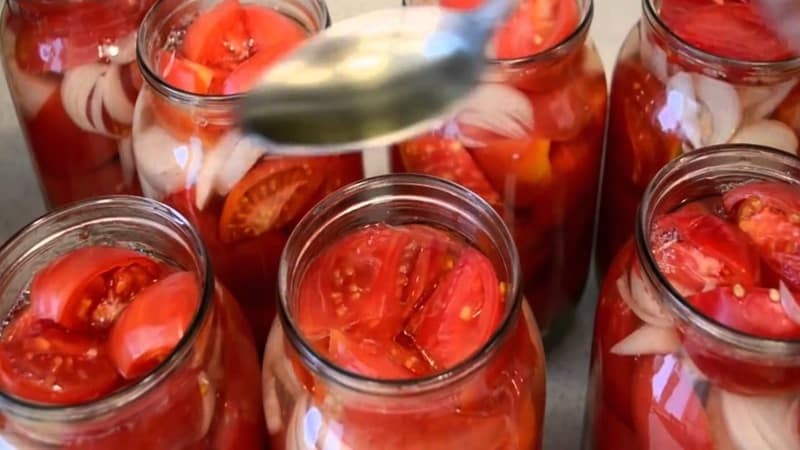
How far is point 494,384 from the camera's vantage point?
66 cm

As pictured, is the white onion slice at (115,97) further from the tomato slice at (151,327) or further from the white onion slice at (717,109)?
the white onion slice at (717,109)

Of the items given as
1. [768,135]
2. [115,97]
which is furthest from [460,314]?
[115,97]

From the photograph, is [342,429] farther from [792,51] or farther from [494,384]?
[792,51]

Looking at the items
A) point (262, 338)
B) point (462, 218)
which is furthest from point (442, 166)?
point (262, 338)

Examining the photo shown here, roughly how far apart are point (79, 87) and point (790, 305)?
58 cm

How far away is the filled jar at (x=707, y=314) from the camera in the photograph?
2.13 ft

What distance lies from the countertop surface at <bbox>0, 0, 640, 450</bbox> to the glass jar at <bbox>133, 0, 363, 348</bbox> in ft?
0.87

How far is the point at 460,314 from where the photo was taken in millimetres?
682

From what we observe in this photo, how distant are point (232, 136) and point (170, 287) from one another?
0.44 ft

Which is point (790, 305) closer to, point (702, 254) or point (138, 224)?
point (702, 254)

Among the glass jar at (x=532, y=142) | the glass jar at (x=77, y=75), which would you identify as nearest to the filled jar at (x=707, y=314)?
the glass jar at (x=532, y=142)

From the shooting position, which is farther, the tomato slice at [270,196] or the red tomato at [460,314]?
the tomato slice at [270,196]

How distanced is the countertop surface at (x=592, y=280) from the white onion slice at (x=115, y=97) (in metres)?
0.22

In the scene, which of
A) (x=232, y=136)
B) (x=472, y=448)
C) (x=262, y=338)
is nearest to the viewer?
(x=472, y=448)
